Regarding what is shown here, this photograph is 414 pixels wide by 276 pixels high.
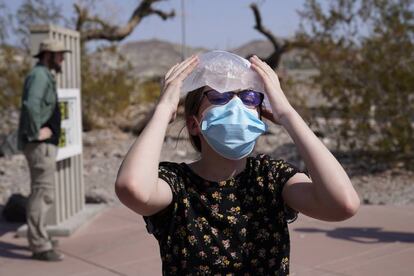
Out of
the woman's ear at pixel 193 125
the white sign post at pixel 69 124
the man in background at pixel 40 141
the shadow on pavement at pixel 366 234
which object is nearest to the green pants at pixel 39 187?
the man in background at pixel 40 141

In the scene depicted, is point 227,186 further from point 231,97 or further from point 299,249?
point 299,249

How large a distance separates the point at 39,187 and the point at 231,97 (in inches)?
147

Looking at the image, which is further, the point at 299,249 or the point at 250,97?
the point at 299,249

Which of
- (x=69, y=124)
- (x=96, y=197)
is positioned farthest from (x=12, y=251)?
(x=96, y=197)

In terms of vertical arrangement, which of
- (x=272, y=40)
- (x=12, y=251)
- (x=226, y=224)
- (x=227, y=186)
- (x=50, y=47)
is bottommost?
(x=12, y=251)

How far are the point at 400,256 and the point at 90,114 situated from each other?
10702mm

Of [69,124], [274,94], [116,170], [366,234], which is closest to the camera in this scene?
[274,94]

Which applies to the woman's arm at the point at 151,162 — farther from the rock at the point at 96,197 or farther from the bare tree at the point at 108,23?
the bare tree at the point at 108,23

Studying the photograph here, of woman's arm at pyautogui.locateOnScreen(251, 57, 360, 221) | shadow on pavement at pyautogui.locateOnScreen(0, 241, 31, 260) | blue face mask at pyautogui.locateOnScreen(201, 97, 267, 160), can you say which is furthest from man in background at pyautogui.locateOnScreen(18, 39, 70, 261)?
woman's arm at pyautogui.locateOnScreen(251, 57, 360, 221)

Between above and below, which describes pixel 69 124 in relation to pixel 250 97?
below

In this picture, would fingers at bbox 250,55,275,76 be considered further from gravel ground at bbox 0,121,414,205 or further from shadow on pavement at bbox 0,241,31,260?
shadow on pavement at bbox 0,241,31,260

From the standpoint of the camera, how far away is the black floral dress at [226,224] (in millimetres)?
2211

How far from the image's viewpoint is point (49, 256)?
5.64 metres

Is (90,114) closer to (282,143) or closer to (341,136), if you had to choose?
(282,143)
